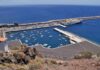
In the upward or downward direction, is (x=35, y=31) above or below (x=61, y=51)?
below

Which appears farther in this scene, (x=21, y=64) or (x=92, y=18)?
(x=92, y=18)

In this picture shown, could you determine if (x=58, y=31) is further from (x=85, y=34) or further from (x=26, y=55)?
(x=26, y=55)

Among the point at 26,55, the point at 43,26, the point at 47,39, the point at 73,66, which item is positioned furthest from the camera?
the point at 43,26

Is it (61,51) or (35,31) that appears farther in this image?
(35,31)

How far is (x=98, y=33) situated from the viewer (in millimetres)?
95188

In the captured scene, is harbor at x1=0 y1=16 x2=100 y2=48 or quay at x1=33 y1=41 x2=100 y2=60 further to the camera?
harbor at x1=0 y1=16 x2=100 y2=48

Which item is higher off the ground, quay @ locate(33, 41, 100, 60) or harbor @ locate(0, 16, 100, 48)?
quay @ locate(33, 41, 100, 60)

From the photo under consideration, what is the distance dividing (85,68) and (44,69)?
247 centimetres

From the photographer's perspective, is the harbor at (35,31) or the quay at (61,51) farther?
the harbor at (35,31)

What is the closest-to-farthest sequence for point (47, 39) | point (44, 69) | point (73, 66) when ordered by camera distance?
point (44, 69)
point (73, 66)
point (47, 39)

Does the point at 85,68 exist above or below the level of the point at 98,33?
above

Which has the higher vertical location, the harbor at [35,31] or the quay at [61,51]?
the quay at [61,51]

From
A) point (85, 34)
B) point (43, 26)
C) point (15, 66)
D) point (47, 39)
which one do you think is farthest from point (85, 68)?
point (43, 26)

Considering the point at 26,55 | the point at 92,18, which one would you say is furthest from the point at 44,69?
the point at 92,18
